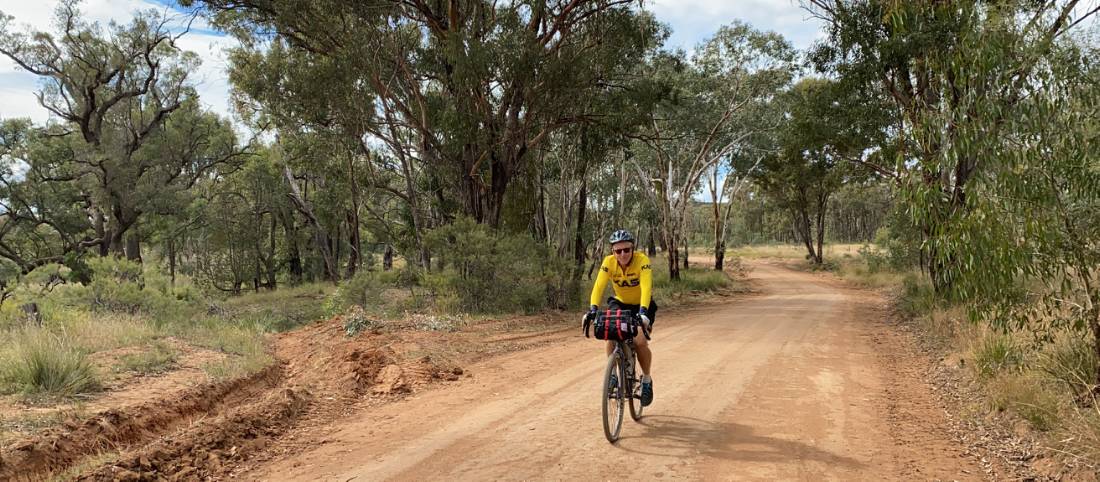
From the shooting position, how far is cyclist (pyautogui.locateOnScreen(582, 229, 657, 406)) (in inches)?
217

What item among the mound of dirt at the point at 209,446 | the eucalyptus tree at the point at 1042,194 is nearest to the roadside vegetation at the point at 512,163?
the eucalyptus tree at the point at 1042,194

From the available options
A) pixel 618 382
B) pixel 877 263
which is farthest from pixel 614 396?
pixel 877 263

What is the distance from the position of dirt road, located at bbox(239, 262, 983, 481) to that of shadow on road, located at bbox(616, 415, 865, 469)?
0.02m

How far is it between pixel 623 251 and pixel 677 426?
1.69 m

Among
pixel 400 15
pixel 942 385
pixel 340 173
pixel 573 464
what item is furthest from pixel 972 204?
pixel 340 173

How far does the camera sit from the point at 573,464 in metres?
4.72

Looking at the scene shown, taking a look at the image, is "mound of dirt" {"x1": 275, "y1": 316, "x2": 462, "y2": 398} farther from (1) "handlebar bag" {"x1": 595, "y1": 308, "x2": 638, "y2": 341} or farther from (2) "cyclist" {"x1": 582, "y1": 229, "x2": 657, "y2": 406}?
Answer: (1) "handlebar bag" {"x1": 595, "y1": 308, "x2": 638, "y2": 341}

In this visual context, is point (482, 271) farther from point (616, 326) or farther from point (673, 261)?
point (673, 261)

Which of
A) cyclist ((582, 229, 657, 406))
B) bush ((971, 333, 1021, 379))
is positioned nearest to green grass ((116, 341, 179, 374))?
cyclist ((582, 229, 657, 406))

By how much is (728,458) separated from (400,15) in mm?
14669

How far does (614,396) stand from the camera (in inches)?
208

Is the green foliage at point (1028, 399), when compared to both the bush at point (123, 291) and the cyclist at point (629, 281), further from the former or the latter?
the bush at point (123, 291)

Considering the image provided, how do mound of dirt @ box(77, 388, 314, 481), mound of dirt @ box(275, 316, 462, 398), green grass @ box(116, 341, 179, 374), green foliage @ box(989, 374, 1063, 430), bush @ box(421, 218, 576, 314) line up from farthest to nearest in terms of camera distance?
bush @ box(421, 218, 576, 314)
mound of dirt @ box(275, 316, 462, 398)
green grass @ box(116, 341, 179, 374)
green foliage @ box(989, 374, 1063, 430)
mound of dirt @ box(77, 388, 314, 481)

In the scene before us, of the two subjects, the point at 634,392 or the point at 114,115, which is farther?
the point at 114,115
